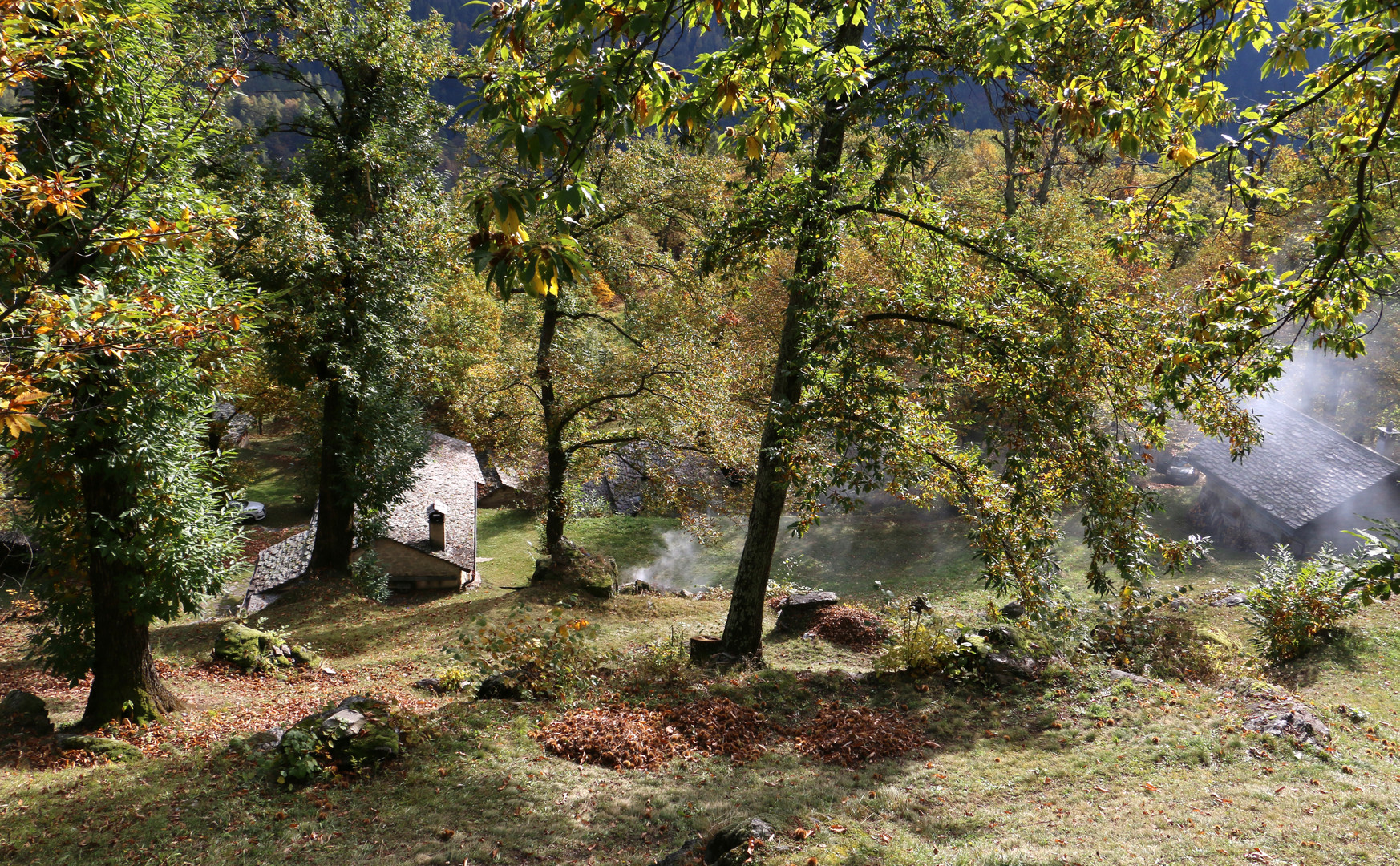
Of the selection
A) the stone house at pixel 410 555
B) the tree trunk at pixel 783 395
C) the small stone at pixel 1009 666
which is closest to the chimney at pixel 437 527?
the stone house at pixel 410 555

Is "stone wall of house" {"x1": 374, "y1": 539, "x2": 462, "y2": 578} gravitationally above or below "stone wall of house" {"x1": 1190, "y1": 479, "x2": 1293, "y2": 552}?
below

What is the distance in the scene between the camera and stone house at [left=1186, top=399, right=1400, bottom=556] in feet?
64.8

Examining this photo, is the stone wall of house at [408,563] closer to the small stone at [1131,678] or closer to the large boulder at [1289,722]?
the small stone at [1131,678]

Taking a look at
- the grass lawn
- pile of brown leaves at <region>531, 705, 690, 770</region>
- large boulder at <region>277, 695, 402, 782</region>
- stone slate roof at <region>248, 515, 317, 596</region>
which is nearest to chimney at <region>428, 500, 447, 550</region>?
stone slate roof at <region>248, 515, 317, 596</region>

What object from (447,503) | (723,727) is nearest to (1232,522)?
(723,727)

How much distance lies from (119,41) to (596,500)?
24.3 m

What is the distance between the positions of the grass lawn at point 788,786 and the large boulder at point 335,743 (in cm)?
19

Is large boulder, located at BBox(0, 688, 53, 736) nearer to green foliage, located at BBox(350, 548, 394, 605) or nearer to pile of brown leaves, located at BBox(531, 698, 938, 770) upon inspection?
pile of brown leaves, located at BBox(531, 698, 938, 770)

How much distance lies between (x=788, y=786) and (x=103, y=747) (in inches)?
260

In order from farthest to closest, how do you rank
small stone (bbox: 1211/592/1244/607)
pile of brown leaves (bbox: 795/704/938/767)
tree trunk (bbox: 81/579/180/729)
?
small stone (bbox: 1211/592/1244/607) < pile of brown leaves (bbox: 795/704/938/767) < tree trunk (bbox: 81/579/180/729)

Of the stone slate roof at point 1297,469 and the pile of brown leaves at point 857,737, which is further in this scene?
the stone slate roof at point 1297,469

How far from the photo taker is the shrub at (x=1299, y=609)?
11922 mm

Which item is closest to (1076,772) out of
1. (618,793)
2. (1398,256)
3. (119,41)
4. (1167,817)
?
(1167,817)

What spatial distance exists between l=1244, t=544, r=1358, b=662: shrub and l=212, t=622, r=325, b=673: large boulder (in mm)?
15771
